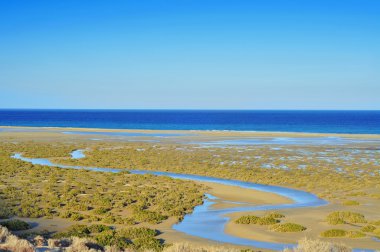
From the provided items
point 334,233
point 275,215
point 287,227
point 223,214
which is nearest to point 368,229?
point 334,233

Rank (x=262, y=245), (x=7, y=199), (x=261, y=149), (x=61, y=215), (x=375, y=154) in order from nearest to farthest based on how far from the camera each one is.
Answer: (x=262, y=245), (x=61, y=215), (x=7, y=199), (x=375, y=154), (x=261, y=149)

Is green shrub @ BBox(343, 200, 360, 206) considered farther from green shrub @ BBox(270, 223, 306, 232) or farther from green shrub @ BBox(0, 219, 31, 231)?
green shrub @ BBox(0, 219, 31, 231)

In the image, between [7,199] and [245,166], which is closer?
[7,199]

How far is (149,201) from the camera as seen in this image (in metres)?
28.3

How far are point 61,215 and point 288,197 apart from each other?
15.9 metres

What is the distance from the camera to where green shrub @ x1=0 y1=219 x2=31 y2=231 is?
20656 mm

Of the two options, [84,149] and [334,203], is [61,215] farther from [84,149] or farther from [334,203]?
[84,149]

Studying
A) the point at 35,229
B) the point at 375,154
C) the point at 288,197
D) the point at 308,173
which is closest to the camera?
the point at 35,229

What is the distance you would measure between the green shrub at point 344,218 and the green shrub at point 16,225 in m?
15.4

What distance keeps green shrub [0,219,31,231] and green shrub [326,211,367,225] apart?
1536cm

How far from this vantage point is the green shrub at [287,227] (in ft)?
69.6

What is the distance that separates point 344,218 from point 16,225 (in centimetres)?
1696

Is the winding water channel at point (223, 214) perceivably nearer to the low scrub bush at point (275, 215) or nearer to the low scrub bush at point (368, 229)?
the low scrub bush at point (275, 215)

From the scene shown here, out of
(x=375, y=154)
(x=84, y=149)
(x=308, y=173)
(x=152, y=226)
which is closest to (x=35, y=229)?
(x=152, y=226)
